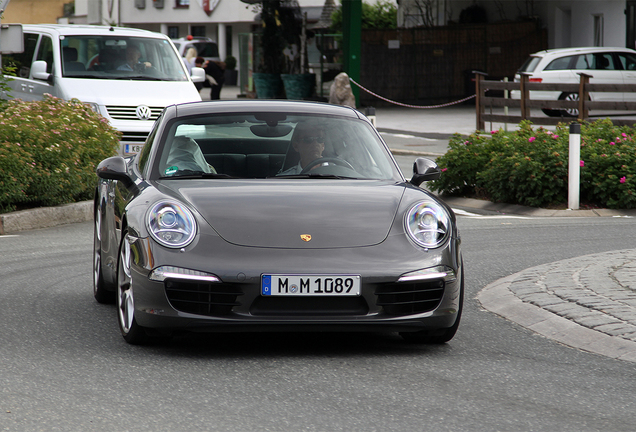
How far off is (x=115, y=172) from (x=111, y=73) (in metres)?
9.88

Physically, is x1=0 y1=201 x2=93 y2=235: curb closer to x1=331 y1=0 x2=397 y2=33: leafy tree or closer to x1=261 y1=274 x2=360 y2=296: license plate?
x1=261 y1=274 x2=360 y2=296: license plate

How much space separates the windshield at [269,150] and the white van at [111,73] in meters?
8.15

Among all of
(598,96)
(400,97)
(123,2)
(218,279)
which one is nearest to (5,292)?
(218,279)

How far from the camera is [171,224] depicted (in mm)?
5352

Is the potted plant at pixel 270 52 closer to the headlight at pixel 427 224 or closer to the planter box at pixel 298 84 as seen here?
the planter box at pixel 298 84

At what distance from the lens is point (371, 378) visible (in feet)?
16.3

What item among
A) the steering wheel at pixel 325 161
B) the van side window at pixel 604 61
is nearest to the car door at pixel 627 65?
the van side window at pixel 604 61

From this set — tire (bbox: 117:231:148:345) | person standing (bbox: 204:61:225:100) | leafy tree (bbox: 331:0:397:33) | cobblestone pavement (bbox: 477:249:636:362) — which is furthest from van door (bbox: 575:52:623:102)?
tire (bbox: 117:231:148:345)

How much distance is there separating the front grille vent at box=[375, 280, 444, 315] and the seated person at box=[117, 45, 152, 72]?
36.6ft

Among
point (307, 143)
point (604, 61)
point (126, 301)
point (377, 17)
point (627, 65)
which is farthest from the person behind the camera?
point (377, 17)

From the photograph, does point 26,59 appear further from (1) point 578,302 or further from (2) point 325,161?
(1) point 578,302

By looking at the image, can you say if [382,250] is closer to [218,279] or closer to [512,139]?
[218,279]

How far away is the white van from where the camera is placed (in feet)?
48.4

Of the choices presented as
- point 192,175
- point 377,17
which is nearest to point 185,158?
point 192,175
